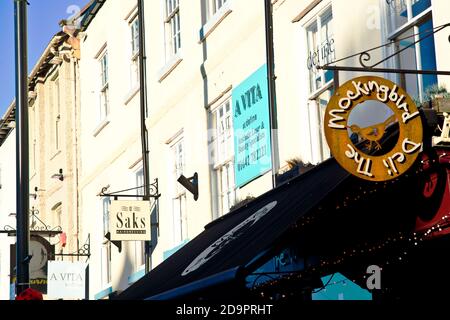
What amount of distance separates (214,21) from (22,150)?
14.0 feet

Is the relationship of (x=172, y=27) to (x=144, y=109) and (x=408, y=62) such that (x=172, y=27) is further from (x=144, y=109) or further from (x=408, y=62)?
(x=408, y=62)

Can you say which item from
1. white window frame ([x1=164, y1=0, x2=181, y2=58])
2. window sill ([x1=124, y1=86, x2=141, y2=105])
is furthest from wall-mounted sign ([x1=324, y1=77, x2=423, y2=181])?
window sill ([x1=124, y1=86, x2=141, y2=105])

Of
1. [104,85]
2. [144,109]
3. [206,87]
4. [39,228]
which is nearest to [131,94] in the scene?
[144,109]

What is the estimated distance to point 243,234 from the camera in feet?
37.0

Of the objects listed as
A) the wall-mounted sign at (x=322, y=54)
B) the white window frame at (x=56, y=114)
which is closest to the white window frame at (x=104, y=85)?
Result: the white window frame at (x=56, y=114)

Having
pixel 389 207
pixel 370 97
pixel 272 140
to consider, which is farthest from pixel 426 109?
pixel 272 140

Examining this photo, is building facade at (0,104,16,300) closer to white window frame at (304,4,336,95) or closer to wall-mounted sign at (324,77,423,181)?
white window frame at (304,4,336,95)

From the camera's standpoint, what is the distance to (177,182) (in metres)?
16.2

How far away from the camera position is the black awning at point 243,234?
9984 mm

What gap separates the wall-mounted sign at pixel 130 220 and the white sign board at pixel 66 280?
7.78 ft

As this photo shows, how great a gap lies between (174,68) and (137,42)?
2.17 metres

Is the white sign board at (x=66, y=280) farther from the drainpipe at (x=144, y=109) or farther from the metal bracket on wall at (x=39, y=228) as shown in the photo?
the drainpipe at (x=144, y=109)

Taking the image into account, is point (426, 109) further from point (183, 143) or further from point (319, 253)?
point (183, 143)

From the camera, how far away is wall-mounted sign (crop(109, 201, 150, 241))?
53.0 ft
